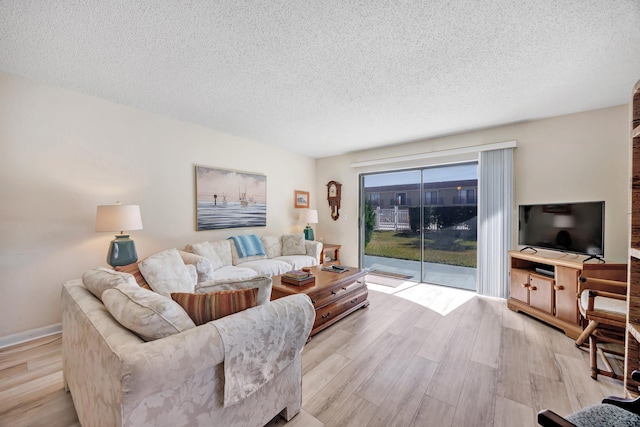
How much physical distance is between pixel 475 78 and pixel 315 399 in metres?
2.90

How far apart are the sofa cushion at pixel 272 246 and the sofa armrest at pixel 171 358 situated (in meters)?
2.99

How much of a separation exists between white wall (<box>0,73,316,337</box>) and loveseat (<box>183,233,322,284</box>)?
0.43 m

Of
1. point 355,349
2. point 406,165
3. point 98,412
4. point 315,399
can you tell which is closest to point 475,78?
point 406,165

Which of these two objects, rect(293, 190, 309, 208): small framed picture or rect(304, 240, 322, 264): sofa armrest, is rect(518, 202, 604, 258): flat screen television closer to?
rect(304, 240, 322, 264): sofa armrest

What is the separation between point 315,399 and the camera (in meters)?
1.63

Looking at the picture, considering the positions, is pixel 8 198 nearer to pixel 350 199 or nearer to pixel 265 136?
pixel 265 136

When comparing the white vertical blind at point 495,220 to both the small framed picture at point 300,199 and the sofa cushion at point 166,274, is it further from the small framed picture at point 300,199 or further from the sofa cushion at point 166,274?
the sofa cushion at point 166,274

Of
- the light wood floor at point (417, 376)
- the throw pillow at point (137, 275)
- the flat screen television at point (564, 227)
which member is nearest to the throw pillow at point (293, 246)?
the light wood floor at point (417, 376)

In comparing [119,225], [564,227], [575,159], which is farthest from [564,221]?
[119,225]

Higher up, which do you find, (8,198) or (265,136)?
(265,136)

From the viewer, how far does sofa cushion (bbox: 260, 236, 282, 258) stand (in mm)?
4133

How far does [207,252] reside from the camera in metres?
3.30

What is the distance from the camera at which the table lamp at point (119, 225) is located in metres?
2.43

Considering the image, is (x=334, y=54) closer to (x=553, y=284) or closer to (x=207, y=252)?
(x=207, y=252)
